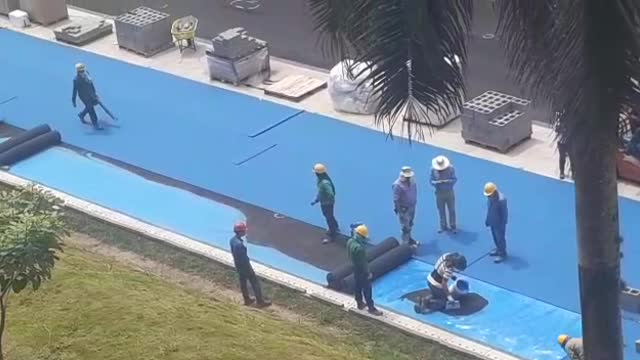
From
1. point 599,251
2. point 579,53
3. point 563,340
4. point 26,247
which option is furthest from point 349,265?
point 579,53

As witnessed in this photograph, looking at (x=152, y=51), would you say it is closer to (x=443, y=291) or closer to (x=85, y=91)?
(x=85, y=91)

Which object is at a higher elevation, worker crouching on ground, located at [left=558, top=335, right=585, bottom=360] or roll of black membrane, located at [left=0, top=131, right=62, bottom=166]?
worker crouching on ground, located at [left=558, top=335, right=585, bottom=360]

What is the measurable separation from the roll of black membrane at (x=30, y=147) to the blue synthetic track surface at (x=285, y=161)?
1.33 feet

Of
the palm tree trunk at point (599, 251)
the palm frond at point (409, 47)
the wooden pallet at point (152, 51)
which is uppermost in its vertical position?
the palm frond at point (409, 47)

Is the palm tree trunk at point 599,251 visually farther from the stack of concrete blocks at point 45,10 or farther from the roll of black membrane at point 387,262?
the stack of concrete blocks at point 45,10

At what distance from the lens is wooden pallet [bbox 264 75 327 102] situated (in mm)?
25453

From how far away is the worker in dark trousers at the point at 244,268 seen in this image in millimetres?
17984

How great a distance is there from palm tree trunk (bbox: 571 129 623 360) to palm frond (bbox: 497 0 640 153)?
88 cm

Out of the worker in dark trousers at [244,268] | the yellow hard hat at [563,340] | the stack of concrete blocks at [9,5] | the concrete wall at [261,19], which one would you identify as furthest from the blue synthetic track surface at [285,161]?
the concrete wall at [261,19]

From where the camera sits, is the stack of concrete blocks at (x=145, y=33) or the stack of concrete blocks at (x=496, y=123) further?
the stack of concrete blocks at (x=145, y=33)

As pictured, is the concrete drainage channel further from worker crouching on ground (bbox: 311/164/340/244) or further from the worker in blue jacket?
the worker in blue jacket

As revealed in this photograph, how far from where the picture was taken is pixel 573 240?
19531 millimetres

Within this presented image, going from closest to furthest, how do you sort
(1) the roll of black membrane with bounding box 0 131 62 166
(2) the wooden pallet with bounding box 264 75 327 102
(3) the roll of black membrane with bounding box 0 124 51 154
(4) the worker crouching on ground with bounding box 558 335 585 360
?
(4) the worker crouching on ground with bounding box 558 335 585 360, (1) the roll of black membrane with bounding box 0 131 62 166, (3) the roll of black membrane with bounding box 0 124 51 154, (2) the wooden pallet with bounding box 264 75 327 102

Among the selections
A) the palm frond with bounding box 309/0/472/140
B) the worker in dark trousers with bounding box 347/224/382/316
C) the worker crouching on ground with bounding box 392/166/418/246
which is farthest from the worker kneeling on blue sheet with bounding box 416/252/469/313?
the palm frond with bounding box 309/0/472/140
